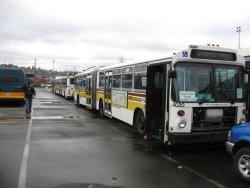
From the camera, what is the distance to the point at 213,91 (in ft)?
30.4

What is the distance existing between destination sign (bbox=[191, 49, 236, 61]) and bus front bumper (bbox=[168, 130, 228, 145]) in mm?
2007

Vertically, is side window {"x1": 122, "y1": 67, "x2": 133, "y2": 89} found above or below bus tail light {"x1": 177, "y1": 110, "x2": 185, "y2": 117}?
above

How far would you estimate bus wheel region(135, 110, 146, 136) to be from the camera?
11430 mm

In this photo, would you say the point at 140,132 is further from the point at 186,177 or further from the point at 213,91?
the point at 186,177

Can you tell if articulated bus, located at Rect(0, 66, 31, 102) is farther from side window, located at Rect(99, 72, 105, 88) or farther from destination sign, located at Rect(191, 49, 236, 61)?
destination sign, located at Rect(191, 49, 236, 61)

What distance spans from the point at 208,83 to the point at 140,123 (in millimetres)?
3287

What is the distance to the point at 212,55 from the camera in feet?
30.7

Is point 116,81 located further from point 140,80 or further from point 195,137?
point 195,137

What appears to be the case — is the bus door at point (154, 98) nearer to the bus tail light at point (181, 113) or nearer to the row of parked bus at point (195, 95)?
the row of parked bus at point (195, 95)

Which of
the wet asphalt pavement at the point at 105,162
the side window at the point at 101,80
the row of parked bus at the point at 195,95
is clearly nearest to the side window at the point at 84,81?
the side window at the point at 101,80

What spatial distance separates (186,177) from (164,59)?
Result: 3.67 meters

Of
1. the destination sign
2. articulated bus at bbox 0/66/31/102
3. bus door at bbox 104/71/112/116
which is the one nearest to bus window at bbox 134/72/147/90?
the destination sign

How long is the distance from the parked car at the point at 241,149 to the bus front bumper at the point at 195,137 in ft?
5.41

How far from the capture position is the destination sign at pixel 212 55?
9.14 metres
